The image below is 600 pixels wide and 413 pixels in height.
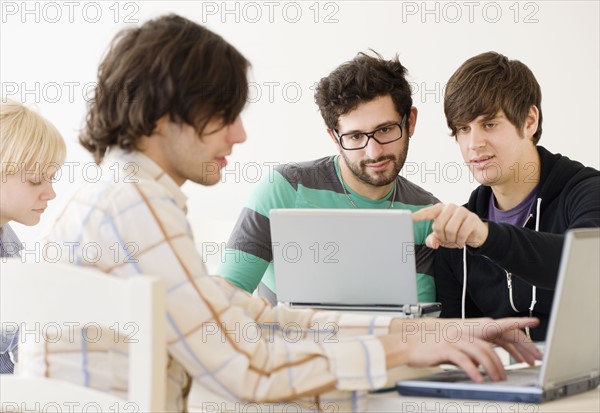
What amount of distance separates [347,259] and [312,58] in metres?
2.19

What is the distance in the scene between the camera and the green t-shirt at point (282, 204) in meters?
2.02

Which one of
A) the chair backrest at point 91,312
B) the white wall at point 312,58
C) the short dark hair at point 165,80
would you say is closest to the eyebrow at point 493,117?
A: the short dark hair at point 165,80

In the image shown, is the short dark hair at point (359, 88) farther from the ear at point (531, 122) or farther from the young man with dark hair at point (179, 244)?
the young man with dark hair at point (179, 244)

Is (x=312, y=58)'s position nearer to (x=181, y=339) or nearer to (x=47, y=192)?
(x=47, y=192)

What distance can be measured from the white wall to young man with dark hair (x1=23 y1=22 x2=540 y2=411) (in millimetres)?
2237

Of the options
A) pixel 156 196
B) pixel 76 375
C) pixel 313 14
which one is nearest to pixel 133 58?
pixel 156 196

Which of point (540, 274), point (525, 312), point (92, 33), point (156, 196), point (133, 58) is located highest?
point (92, 33)

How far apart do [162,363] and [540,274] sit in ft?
2.92

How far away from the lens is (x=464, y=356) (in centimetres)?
107

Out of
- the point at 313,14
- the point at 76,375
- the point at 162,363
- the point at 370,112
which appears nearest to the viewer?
the point at 162,363

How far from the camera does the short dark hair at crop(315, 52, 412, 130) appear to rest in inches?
82.7

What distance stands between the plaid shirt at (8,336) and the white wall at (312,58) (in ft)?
4.54

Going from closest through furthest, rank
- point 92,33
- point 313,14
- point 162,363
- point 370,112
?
point 162,363
point 370,112
point 313,14
point 92,33

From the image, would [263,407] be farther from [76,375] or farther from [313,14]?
[313,14]
